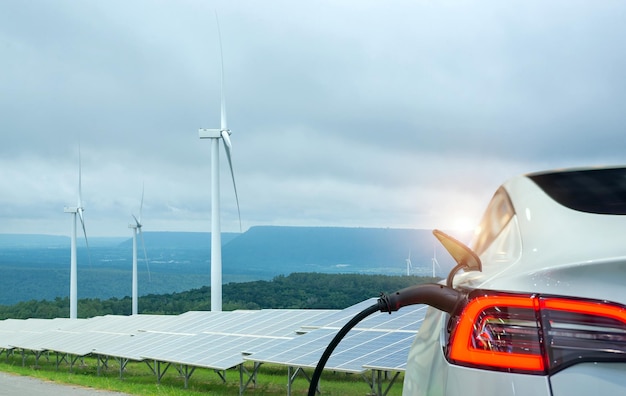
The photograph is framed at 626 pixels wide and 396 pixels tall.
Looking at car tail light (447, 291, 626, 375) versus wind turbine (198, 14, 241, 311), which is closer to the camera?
car tail light (447, 291, 626, 375)

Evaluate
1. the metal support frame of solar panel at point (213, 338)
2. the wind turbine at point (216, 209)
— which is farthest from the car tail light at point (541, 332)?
the wind turbine at point (216, 209)

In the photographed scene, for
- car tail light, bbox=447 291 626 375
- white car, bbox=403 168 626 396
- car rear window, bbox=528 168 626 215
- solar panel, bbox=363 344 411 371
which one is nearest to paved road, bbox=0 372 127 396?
solar panel, bbox=363 344 411 371

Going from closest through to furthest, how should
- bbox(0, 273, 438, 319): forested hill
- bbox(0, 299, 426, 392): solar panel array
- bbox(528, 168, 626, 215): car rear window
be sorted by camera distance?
1. bbox(528, 168, 626, 215): car rear window
2. bbox(0, 299, 426, 392): solar panel array
3. bbox(0, 273, 438, 319): forested hill

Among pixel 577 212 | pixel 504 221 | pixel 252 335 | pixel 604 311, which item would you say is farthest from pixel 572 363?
pixel 252 335

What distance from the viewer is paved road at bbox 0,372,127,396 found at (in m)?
20.7

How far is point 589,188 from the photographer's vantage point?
9.05 feet

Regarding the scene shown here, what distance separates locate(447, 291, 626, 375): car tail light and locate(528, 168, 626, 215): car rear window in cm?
51

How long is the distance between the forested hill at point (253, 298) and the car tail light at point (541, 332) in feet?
214

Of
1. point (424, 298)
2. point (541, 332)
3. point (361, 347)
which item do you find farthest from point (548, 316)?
point (361, 347)

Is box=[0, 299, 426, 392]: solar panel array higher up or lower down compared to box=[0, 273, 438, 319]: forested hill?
higher up

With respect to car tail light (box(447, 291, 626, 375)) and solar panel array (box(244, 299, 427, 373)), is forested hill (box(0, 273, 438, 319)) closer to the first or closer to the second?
solar panel array (box(244, 299, 427, 373))

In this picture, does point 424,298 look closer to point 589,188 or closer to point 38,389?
point 589,188

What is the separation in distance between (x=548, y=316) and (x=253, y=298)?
84855 millimetres

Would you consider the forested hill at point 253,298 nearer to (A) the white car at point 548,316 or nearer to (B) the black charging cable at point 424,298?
(B) the black charging cable at point 424,298
